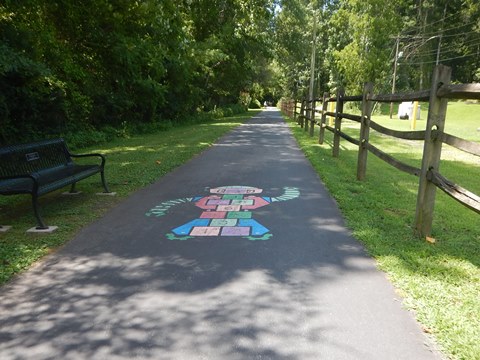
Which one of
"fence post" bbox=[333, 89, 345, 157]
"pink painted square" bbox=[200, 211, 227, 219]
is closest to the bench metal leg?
A: "pink painted square" bbox=[200, 211, 227, 219]

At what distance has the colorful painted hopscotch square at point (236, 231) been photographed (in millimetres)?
4531

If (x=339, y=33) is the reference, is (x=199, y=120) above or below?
below

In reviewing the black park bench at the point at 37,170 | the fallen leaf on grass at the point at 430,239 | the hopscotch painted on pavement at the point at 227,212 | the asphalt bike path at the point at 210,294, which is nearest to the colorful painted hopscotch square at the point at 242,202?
the hopscotch painted on pavement at the point at 227,212

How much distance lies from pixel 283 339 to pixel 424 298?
1231 millimetres

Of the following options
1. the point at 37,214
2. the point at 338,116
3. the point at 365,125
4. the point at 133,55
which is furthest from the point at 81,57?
the point at 365,125

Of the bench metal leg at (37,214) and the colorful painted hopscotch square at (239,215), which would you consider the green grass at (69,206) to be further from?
the colorful painted hopscotch square at (239,215)

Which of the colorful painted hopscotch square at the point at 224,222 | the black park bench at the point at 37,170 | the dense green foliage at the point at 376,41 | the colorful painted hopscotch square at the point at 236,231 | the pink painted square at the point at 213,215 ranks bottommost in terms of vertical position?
the pink painted square at the point at 213,215

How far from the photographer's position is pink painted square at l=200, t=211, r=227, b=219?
521 centimetres

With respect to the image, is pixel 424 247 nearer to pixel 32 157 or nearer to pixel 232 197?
pixel 232 197

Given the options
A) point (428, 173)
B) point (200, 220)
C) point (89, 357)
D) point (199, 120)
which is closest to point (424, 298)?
point (428, 173)

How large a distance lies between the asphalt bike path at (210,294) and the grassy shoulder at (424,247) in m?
0.16

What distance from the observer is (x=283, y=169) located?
28.9ft

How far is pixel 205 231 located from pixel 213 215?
656mm

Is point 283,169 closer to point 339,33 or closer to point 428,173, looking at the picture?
point 428,173
